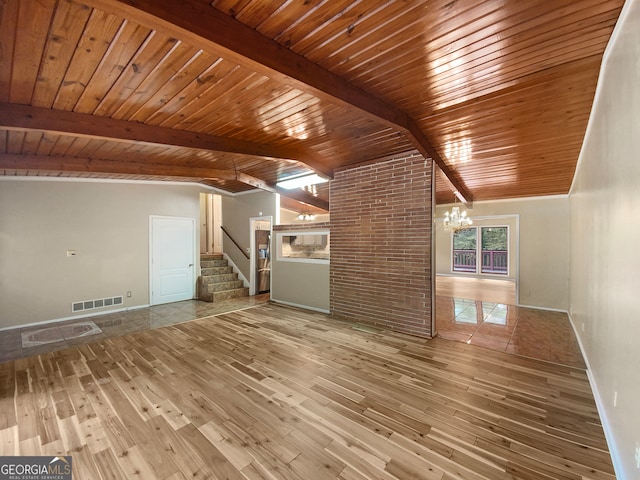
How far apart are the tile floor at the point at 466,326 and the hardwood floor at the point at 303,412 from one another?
360 millimetres

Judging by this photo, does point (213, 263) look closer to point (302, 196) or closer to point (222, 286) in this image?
point (222, 286)

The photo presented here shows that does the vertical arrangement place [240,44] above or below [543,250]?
above

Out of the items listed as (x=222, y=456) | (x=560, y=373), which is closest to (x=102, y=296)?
(x=222, y=456)

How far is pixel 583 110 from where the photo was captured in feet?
9.41

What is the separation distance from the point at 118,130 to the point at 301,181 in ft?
11.4

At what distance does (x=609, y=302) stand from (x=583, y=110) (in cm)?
211

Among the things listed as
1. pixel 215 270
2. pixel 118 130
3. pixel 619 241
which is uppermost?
pixel 118 130

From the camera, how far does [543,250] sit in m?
6.12

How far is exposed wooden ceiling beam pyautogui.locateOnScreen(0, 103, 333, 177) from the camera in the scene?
98.0 inches

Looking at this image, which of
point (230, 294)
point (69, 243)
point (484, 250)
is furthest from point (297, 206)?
point (484, 250)

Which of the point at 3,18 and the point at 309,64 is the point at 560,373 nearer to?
the point at 309,64

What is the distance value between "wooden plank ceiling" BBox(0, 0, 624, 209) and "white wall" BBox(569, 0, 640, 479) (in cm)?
32

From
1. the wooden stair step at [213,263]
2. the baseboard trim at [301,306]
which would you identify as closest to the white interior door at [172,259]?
the wooden stair step at [213,263]

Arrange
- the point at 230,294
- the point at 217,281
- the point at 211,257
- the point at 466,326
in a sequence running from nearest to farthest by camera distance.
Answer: the point at 466,326 < the point at 230,294 < the point at 217,281 < the point at 211,257
